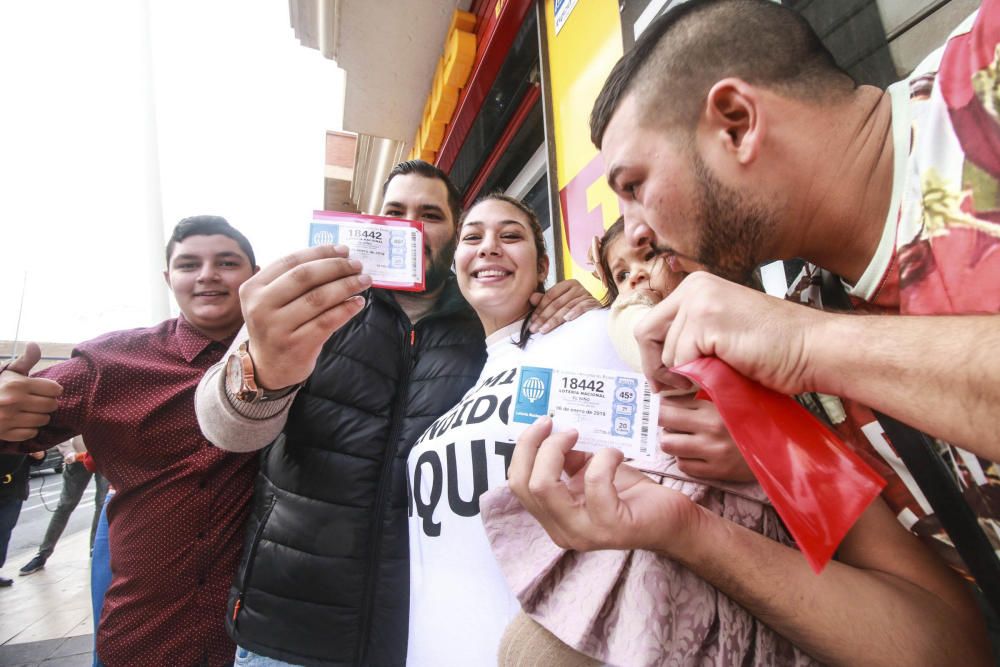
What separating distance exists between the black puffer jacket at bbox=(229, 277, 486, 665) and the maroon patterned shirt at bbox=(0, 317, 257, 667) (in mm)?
142

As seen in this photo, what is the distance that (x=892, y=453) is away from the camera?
0.82 meters

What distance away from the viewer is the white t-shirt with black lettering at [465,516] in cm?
95

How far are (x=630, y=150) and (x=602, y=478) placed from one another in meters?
0.73

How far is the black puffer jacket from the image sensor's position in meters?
1.23

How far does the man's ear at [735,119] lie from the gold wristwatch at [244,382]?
4.01ft

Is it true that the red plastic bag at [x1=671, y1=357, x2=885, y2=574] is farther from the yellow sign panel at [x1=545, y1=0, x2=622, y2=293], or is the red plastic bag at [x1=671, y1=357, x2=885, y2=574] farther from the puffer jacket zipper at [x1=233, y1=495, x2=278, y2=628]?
the yellow sign panel at [x1=545, y1=0, x2=622, y2=293]

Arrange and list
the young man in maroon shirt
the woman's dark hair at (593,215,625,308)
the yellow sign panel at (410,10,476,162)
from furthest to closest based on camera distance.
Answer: the yellow sign panel at (410,10,476,162), the woman's dark hair at (593,215,625,308), the young man in maroon shirt

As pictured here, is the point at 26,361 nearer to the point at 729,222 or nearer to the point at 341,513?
the point at 341,513

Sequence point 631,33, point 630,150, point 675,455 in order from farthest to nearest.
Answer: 1. point 631,33
2. point 630,150
3. point 675,455

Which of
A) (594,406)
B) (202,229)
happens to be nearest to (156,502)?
(202,229)

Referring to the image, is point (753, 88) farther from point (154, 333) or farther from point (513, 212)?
point (154, 333)

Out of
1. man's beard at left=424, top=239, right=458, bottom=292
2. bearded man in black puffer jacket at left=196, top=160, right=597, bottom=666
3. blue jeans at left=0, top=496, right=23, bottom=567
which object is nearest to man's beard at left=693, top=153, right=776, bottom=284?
bearded man in black puffer jacket at left=196, top=160, right=597, bottom=666

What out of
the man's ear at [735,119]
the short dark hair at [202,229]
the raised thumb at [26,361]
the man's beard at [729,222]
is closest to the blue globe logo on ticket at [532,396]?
the man's beard at [729,222]

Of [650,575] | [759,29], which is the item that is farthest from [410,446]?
[759,29]
